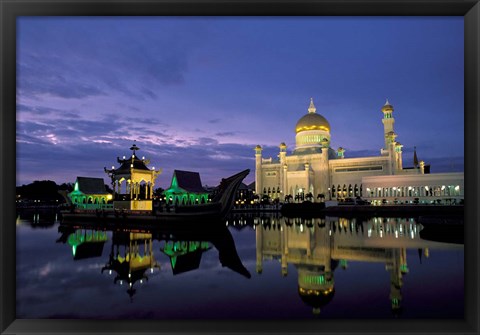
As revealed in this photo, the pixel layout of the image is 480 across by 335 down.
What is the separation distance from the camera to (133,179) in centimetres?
2233

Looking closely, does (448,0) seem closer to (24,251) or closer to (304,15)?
(304,15)

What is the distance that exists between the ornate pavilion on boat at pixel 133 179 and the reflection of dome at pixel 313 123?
2655 centimetres

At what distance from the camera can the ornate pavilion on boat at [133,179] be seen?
73.3 feet

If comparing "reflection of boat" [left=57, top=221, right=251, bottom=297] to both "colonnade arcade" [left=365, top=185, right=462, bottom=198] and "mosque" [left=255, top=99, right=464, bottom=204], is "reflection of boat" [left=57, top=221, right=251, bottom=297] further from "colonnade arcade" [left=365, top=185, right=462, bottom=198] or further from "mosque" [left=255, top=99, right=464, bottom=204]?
"colonnade arcade" [left=365, top=185, right=462, bottom=198]

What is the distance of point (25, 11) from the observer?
11.5 ft

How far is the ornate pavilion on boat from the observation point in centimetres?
2233

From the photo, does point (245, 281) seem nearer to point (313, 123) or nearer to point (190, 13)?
point (190, 13)

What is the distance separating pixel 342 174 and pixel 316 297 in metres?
36.3

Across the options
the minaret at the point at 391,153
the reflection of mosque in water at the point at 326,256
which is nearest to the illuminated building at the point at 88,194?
the reflection of mosque in water at the point at 326,256

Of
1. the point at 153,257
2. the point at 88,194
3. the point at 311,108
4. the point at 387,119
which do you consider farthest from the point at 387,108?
the point at 153,257

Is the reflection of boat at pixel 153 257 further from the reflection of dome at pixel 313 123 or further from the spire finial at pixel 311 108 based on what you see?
the spire finial at pixel 311 108

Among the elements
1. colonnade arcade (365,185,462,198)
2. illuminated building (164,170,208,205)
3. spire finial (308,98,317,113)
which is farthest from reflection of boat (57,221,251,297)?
spire finial (308,98,317,113)

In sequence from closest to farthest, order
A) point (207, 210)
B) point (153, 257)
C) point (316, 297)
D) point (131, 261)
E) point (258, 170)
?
point (316, 297)
point (131, 261)
point (153, 257)
point (207, 210)
point (258, 170)
